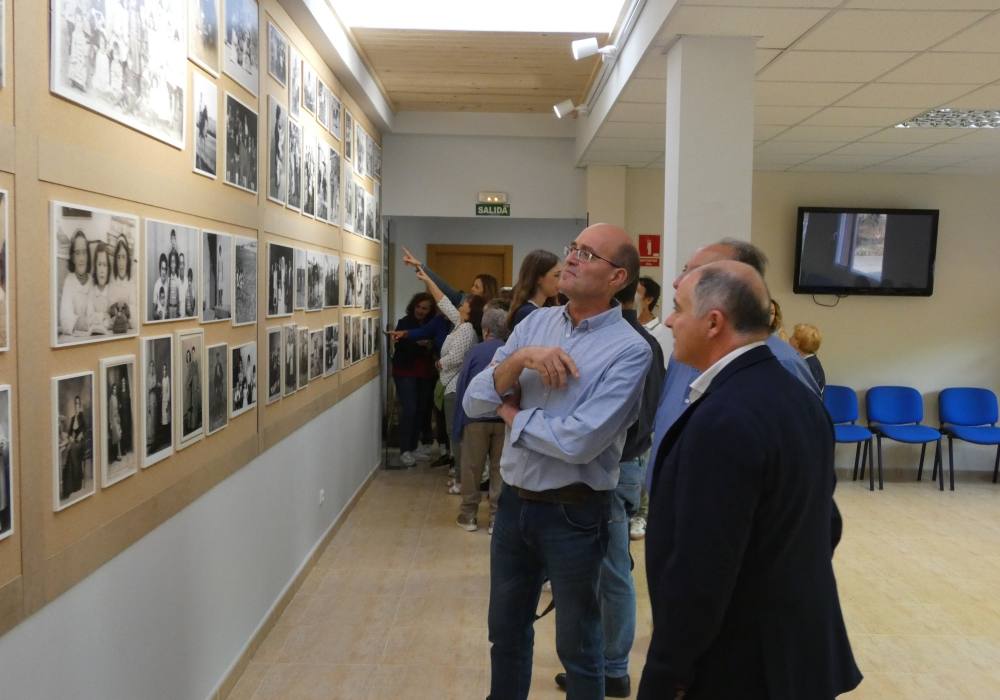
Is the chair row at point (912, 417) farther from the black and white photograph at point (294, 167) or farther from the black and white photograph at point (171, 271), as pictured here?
the black and white photograph at point (171, 271)

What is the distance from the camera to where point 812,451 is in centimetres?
159

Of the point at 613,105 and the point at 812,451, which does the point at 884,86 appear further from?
the point at 812,451

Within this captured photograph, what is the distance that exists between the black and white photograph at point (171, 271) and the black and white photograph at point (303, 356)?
1.65 metres

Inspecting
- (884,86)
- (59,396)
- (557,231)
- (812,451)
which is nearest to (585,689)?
(812,451)

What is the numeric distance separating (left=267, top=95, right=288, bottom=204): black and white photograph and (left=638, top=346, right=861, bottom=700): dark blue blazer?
284 cm

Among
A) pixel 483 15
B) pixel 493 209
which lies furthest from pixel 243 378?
pixel 493 209

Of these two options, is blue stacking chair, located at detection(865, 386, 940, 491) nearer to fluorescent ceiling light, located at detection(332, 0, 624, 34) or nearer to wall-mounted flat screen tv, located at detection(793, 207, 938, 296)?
wall-mounted flat screen tv, located at detection(793, 207, 938, 296)

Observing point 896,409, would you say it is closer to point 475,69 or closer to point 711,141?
point 475,69

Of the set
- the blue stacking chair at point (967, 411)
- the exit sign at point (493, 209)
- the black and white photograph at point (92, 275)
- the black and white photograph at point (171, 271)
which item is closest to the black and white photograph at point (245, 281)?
the black and white photograph at point (171, 271)

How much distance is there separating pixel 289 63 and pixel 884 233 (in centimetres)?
633

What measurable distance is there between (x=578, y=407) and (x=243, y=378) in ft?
5.51

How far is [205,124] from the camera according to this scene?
10.00 feet

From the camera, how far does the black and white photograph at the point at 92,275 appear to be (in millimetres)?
2016

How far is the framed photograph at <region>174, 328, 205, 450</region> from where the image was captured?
2807 millimetres
